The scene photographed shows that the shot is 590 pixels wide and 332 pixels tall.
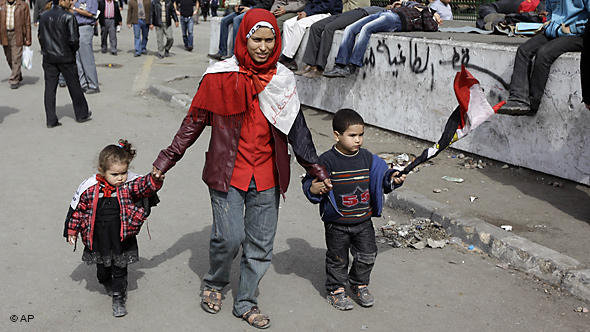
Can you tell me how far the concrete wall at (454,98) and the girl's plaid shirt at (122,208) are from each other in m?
4.10

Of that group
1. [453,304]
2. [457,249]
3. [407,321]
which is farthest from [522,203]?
[407,321]

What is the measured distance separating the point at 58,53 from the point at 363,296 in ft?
22.5

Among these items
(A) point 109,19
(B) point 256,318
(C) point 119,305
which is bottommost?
(A) point 109,19

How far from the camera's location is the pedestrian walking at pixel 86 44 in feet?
38.6

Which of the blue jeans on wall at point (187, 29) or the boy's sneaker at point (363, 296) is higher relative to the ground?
the boy's sneaker at point (363, 296)

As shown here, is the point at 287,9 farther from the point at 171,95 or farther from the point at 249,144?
the point at 249,144

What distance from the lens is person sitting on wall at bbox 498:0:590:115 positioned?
6172 millimetres

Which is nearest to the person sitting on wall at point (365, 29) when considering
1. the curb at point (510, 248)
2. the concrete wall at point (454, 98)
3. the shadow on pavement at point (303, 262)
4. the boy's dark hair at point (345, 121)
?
the concrete wall at point (454, 98)

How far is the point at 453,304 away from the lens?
13.9 feet

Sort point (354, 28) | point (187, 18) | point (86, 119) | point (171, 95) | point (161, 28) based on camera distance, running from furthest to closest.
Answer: point (187, 18)
point (161, 28)
point (171, 95)
point (86, 119)
point (354, 28)

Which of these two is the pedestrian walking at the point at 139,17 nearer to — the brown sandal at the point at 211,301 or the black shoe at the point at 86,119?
the black shoe at the point at 86,119

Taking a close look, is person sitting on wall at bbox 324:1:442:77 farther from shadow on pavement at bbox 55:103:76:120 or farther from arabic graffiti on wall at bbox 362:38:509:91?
shadow on pavement at bbox 55:103:76:120

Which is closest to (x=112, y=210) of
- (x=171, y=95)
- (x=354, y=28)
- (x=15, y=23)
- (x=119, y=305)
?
(x=119, y=305)

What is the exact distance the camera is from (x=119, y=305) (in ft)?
13.3
